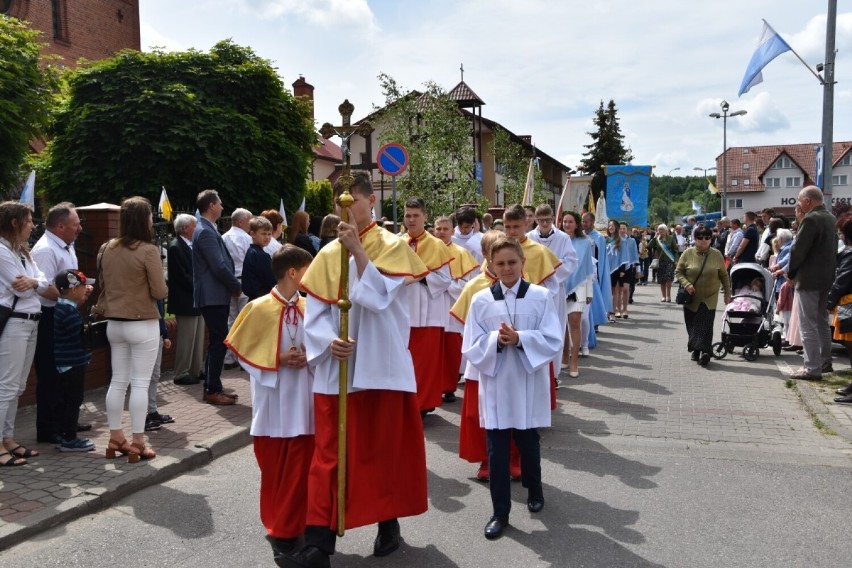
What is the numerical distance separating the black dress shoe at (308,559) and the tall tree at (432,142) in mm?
25613

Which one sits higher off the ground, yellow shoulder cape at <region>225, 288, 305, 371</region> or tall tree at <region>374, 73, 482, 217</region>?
tall tree at <region>374, 73, 482, 217</region>

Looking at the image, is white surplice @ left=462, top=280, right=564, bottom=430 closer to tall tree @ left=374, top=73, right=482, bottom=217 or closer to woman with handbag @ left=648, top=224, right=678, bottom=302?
woman with handbag @ left=648, top=224, right=678, bottom=302

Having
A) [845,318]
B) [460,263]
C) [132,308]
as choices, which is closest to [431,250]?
[460,263]

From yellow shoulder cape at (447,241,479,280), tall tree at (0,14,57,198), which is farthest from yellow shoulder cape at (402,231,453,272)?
tall tree at (0,14,57,198)

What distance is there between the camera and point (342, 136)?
4.38 meters

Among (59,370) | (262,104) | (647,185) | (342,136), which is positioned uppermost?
(262,104)

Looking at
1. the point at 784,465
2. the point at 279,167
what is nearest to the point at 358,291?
the point at 784,465

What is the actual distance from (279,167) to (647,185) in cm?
1143

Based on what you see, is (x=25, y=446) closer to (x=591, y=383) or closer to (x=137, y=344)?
(x=137, y=344)

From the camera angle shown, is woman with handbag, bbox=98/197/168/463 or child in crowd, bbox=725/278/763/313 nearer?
woman with handbag, bbox=98/197/168/463

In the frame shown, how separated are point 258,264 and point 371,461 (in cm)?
484

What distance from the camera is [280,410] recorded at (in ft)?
13.2

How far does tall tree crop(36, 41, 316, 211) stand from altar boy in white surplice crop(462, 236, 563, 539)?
1643 cm

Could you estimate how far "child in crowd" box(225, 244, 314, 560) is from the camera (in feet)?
13.1
